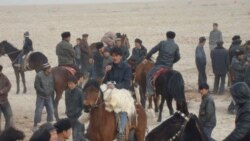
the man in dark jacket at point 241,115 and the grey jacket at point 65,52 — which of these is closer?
the man in dark jacket at point 241,115

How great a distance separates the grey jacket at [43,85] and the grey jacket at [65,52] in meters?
2.51

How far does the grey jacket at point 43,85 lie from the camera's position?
13.7 meters

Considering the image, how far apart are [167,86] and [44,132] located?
907cm

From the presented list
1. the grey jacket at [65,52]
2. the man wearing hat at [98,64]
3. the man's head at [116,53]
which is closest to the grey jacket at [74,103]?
the man's head at [116,53]

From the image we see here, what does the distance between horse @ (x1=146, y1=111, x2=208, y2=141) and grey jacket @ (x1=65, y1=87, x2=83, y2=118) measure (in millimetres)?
2348

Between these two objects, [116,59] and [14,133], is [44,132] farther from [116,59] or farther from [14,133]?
[116,59]

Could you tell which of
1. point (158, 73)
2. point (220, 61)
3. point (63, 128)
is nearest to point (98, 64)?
point (158, 73)

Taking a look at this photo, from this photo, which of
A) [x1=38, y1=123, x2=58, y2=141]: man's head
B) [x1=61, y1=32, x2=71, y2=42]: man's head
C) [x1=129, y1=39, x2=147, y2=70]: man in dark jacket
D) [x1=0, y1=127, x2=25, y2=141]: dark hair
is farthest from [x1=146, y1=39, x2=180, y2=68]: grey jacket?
[x1=0, y1=127, x2=25, y2=141]: dark hair

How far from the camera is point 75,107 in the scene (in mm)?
10203

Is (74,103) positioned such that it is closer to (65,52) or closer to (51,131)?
(51,131)

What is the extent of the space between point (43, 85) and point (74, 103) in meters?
3.72

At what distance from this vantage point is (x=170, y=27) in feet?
159

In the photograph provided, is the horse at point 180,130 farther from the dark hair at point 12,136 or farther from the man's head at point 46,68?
the man's head at point 46,68

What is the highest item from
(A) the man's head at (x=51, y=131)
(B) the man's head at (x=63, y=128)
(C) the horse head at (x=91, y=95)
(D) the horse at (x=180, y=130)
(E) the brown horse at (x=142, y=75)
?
(A) the man's head at (x=51, y=131)
